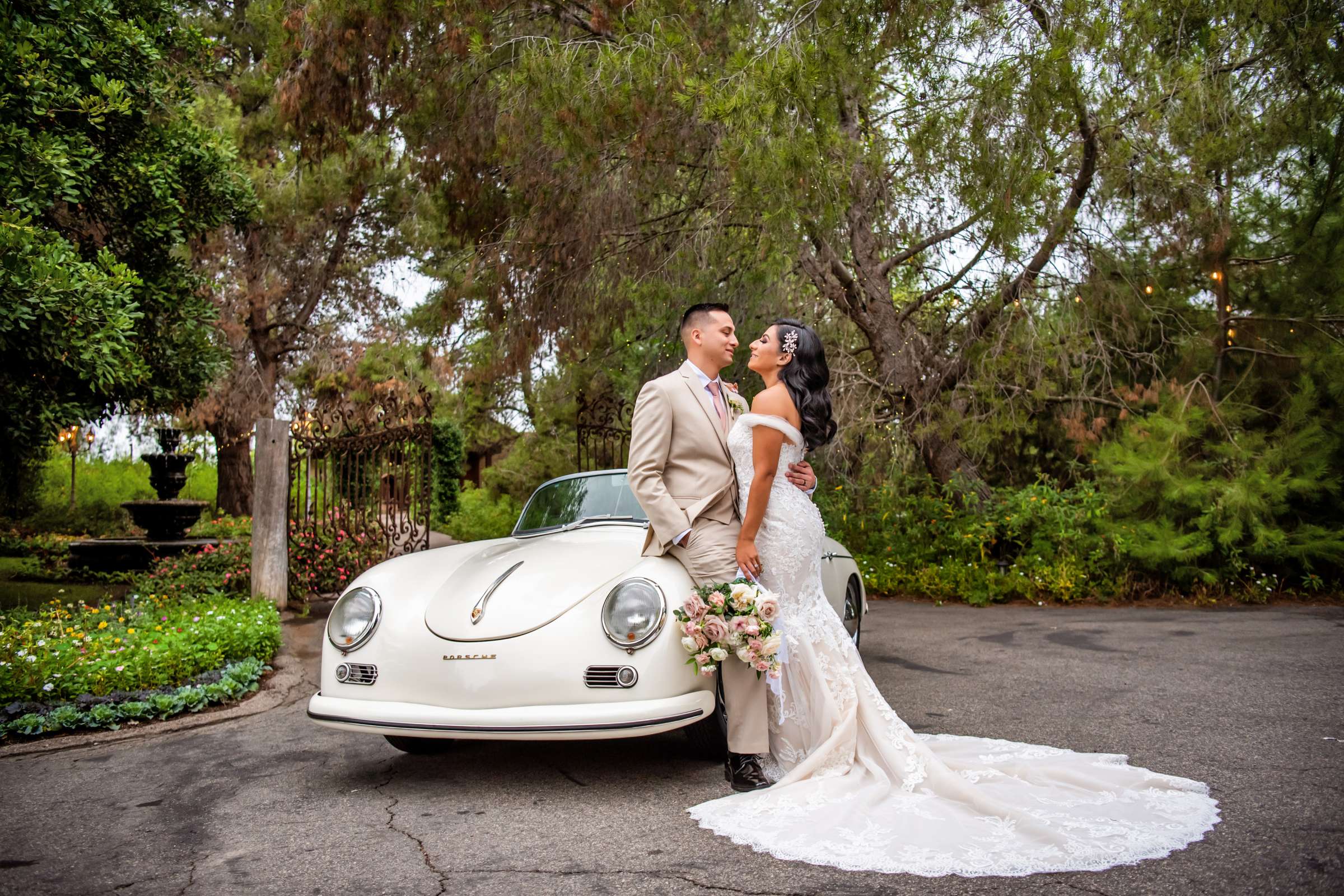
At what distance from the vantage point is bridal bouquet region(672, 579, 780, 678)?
12.6ft

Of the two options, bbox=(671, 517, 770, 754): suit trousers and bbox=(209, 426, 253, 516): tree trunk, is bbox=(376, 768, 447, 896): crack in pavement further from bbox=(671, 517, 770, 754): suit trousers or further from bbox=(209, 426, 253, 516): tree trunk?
bbox=(209, 426, 253, 516): tree trunk

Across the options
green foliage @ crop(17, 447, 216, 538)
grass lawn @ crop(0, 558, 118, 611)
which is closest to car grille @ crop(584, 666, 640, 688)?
grass lawn @ crop(0, 558, 118, 611)

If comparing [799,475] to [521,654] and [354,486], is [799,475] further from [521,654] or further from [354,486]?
[354,486]

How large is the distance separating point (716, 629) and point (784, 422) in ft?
3.16

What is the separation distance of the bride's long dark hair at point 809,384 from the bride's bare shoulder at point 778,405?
0.03 m

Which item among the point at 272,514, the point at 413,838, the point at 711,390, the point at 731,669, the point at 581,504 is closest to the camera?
the point at 413,838

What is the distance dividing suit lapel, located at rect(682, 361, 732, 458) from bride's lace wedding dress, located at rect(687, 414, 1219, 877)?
0.27ft

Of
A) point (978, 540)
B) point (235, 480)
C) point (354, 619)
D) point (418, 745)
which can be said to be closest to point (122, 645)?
point (418, 745)

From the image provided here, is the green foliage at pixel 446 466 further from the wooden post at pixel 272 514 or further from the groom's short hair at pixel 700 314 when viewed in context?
the groom's short hair at pixel 700 314

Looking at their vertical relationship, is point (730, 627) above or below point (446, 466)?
below

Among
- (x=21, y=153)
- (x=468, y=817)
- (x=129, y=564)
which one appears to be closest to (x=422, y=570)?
(x=468, y=817)

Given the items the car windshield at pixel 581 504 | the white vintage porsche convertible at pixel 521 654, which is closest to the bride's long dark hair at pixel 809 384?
the white vintage porsche convertible at pixel 521 654

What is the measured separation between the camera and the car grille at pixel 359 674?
4.06 metres

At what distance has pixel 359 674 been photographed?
161 inches
